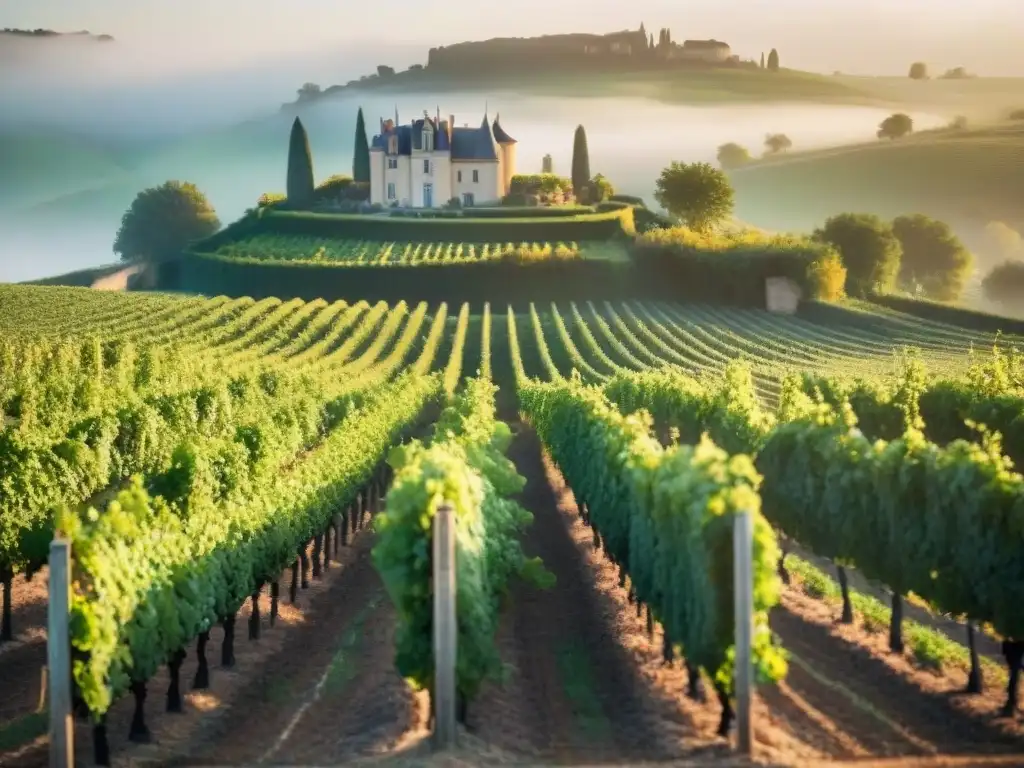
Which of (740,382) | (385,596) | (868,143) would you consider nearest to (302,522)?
(385,596)

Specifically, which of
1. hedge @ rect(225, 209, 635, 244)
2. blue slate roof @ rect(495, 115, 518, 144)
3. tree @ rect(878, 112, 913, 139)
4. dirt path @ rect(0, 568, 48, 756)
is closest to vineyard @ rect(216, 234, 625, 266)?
hedge @ rect(225, 209, 635, 244)

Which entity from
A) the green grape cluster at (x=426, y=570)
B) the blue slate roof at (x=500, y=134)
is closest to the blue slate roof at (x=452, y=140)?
the blue slate roof at (x=500, y=134)

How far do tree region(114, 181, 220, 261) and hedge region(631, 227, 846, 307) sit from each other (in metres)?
25.0

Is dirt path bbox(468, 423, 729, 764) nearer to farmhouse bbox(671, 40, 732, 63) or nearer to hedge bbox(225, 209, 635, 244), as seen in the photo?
farmhouse bbox(671, 40, 732, 63)

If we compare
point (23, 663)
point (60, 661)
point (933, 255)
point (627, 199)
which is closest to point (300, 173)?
point (627, 199)

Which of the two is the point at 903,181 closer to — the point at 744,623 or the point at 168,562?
the point at 168,562

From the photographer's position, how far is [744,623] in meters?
8.32

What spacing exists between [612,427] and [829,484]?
2.83 metres

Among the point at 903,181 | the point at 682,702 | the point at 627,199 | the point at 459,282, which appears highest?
the point at 903,181

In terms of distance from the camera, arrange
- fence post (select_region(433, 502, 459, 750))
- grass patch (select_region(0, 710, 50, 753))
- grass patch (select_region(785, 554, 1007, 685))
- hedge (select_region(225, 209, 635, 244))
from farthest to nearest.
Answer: hedge (select_region(225, 209, 635, 244)), grass patch (select_region(785, 554, 1007, 685)), grass patch (select_region(0, 710, 50, 753)), fence post (select_region(433, 502, 459, 750))

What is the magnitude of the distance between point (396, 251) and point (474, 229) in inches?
200

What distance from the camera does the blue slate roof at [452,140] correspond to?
78.9 m

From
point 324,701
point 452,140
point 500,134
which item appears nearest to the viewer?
point 324,701

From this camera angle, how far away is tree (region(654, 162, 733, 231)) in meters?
68.1
